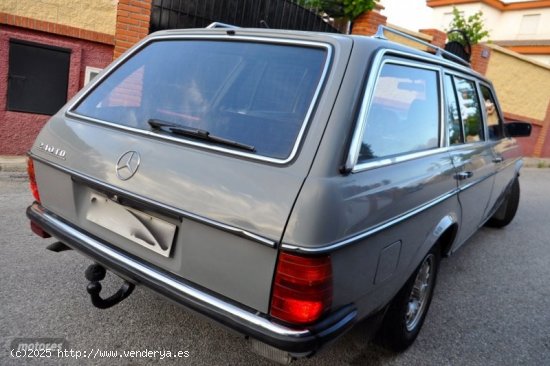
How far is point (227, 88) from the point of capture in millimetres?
2244

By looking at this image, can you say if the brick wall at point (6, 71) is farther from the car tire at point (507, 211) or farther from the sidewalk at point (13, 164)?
the car tire at point (507, 211)

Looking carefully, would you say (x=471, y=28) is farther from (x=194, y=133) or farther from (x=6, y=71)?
(x=194, y=133)

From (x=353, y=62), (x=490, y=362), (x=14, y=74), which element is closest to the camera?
(x=353, y=62)

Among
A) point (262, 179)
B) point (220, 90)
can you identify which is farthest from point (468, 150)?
point (262, 179)

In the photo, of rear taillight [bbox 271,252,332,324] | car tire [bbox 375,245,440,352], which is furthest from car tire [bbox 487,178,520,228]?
rear taillight [bbox 271,252,332,324]

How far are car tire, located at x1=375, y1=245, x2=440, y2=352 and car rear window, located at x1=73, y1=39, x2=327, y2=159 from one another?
1226 millimetres

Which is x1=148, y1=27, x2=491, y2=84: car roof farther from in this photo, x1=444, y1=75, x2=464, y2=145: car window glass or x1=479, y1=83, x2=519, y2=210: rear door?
x1=479, y1=83, x2=519, y2=210: rear door

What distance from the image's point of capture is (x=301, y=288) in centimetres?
165

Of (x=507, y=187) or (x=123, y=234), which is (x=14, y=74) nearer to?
(x=123, y=234)

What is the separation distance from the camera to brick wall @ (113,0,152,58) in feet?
20.3

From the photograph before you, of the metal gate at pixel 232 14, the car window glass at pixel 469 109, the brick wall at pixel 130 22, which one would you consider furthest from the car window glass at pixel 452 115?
the brick wall at pixel 130 22

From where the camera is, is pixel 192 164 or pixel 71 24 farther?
pixel 71 24

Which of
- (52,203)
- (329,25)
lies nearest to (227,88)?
(52,203)

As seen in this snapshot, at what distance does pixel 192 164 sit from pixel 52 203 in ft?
3.20
